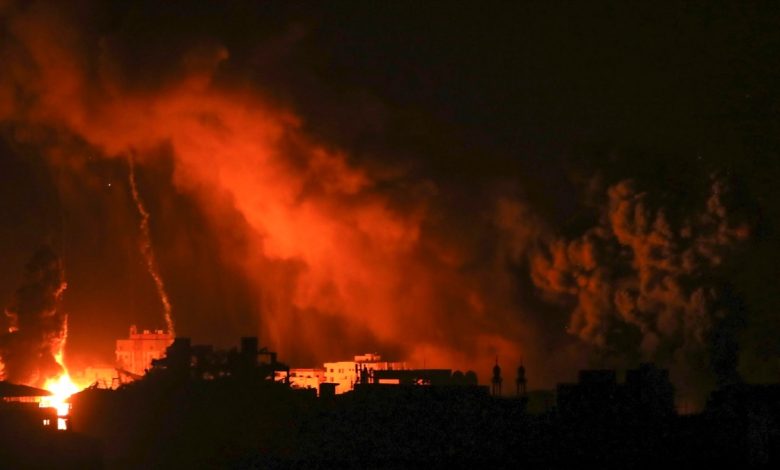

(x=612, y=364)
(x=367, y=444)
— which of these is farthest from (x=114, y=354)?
(x=367, y=444)

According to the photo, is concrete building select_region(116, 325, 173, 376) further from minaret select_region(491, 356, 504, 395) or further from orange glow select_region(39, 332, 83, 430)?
minaret select_region(491, 356, 504, 395)

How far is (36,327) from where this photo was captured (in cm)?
7769

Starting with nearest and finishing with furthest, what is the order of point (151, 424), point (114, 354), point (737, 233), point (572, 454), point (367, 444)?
1. point (572, 454)
2. point (367, 444)
3. point (151, 424)
4. point (737, 233)
5. point (114, 354)

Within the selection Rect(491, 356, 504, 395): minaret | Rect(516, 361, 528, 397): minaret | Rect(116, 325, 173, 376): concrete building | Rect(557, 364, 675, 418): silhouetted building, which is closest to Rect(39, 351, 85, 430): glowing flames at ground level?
Rect(116, 325, 173, 376): concrete building

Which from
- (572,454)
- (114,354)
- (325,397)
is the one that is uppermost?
(114,354)

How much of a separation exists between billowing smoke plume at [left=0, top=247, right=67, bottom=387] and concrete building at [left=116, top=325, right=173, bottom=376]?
4.66m

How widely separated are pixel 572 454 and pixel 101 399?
24247mm

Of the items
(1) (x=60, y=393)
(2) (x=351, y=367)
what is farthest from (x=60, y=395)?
(2) (x=351, y=367)

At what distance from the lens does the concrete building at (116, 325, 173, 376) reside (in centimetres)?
8281

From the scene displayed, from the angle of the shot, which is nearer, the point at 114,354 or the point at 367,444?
the point at 367,444

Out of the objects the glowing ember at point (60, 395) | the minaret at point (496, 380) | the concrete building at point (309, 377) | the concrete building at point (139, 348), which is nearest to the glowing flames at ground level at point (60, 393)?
the glowing ember at point (60, 395)

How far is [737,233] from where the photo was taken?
71.0m

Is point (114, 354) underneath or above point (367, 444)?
above

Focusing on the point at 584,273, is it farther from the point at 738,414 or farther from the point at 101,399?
the point at 738,414
